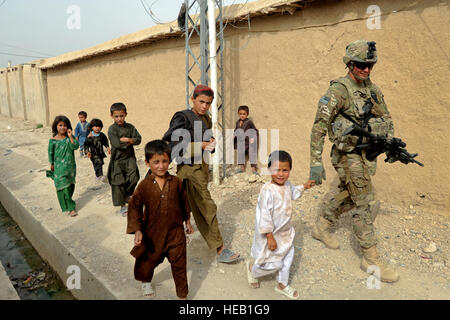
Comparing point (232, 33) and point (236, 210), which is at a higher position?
point (232, 33)

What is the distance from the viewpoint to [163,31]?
732 centimetres

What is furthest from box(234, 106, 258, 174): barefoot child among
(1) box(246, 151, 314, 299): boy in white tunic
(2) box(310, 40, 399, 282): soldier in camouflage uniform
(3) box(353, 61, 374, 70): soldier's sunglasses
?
(1) box(246, 151, 314, 299): boy in white tunic

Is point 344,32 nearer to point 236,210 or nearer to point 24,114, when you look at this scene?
point 236,210

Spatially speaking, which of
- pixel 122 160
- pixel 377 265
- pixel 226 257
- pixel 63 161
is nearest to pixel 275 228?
pixel 226 257

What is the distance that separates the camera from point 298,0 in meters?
4.72

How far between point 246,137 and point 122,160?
223 centimetres

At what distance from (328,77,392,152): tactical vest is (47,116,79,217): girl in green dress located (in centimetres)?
343

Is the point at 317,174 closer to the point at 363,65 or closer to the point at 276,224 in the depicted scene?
the point at 276,224

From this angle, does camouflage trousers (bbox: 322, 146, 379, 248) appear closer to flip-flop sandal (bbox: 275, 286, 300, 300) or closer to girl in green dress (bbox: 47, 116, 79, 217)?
flip-flop sandal (bbox: 275, 286, 300, 300)

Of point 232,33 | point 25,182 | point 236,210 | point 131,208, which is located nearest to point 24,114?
point 25,182

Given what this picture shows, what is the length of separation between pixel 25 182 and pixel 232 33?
15.2ft

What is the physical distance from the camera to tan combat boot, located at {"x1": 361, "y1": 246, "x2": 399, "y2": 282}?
112 inches

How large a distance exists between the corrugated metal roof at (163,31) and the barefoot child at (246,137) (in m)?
1.51

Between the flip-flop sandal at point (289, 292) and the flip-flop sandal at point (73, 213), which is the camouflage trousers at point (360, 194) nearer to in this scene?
the flip-flop sandal at point (289, 292)
